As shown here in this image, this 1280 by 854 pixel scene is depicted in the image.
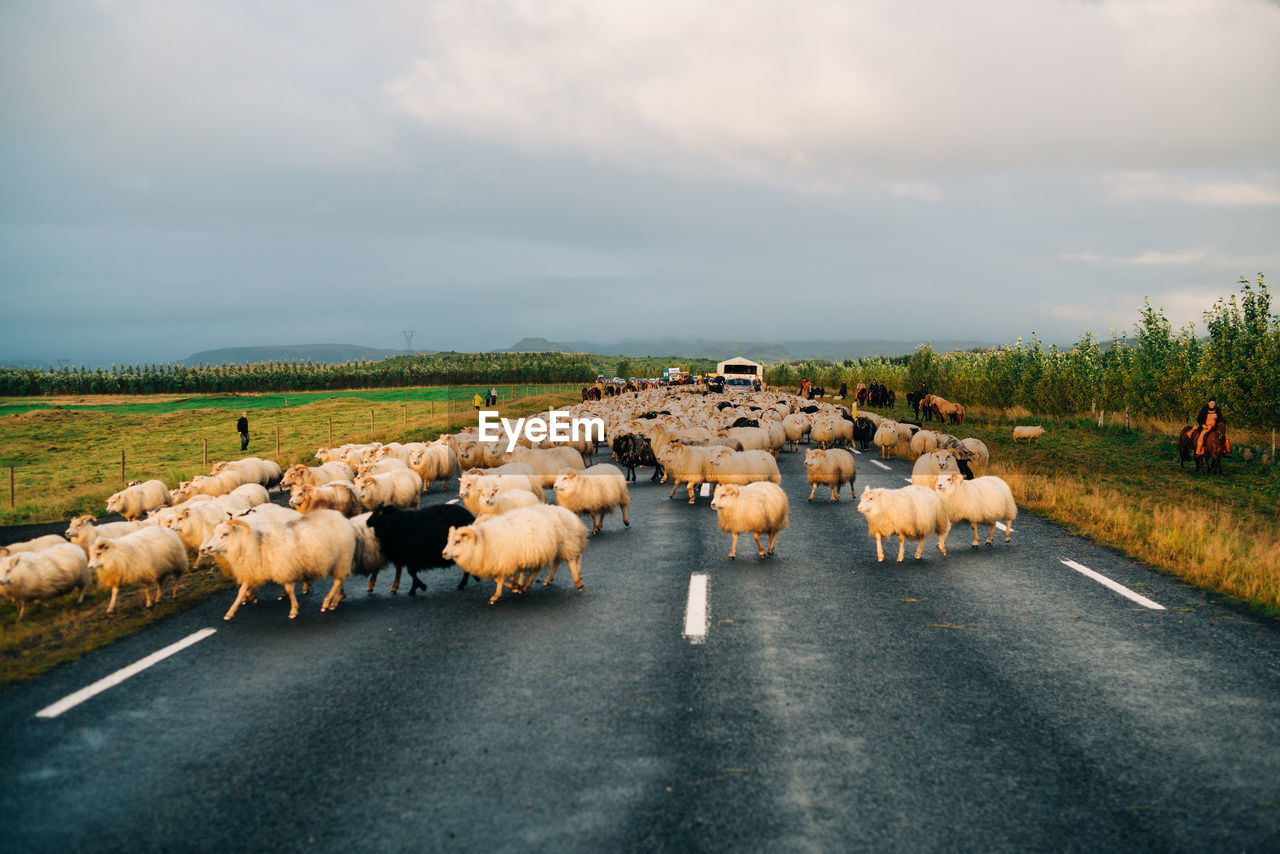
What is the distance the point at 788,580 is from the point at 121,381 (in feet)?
331

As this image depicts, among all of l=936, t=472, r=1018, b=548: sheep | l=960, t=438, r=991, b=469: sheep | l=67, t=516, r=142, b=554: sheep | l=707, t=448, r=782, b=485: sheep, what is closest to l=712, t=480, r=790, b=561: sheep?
l=936, t=472, r=1018, b=548: sheep

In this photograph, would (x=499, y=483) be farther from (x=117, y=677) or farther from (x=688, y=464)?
(x=117, y=677)

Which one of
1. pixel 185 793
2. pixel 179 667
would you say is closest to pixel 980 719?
pixel 185 793

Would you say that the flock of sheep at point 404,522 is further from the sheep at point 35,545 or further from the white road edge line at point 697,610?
the white road edge line at point 697,610

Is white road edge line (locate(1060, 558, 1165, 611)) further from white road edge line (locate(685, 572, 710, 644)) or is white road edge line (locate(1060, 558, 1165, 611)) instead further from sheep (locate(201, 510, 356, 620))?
sheep (locate(201, 510, 356, 620))

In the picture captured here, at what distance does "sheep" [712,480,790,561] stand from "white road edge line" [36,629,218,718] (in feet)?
22.2

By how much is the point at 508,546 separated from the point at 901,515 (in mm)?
5854

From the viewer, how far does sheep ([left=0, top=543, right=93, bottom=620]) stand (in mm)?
8445

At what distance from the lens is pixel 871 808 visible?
4289mm

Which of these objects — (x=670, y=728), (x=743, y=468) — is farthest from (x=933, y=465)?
(x=670, y=728)

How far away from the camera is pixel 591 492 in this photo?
1238cm

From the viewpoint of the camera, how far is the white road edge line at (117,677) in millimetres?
5773

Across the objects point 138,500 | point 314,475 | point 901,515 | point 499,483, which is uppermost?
point 499,483

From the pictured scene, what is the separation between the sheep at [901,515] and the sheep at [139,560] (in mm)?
9347
